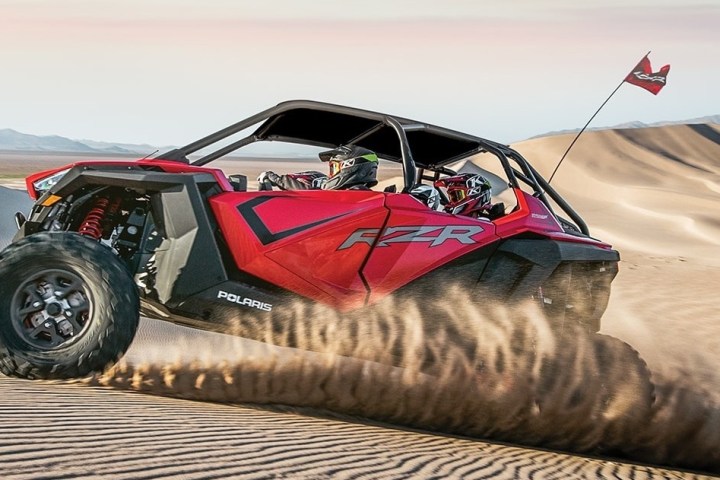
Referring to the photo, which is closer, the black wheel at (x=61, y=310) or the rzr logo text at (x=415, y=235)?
the black wheel at (x=61, y=310)

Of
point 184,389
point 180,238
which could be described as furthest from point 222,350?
point 180,238

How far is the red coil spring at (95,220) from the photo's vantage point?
5035 mm

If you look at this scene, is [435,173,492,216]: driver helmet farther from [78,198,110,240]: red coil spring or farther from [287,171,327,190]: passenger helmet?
[78,198,110,240]: red coil spring

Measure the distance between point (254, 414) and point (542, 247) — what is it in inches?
83.5

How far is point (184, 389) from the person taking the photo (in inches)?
206

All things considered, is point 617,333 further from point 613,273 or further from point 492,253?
point 492,253

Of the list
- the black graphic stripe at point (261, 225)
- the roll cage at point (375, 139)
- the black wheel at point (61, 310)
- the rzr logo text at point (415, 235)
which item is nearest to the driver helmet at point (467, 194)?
the roll cage at point (375, 139)

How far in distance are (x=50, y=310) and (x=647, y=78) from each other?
970cm

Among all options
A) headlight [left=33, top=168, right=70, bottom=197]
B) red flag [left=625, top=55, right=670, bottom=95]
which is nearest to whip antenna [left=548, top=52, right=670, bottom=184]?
red flag [left=625, top=55, right=670, bottom=95]

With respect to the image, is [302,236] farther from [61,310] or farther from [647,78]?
[647,78]

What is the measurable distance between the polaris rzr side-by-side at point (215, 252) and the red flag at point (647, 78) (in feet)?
23.6

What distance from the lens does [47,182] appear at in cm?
497

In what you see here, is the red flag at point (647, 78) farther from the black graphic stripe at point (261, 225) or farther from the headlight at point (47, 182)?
the headlight at point (47, 182)

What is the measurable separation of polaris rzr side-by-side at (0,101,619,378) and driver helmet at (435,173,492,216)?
26.1 inches
